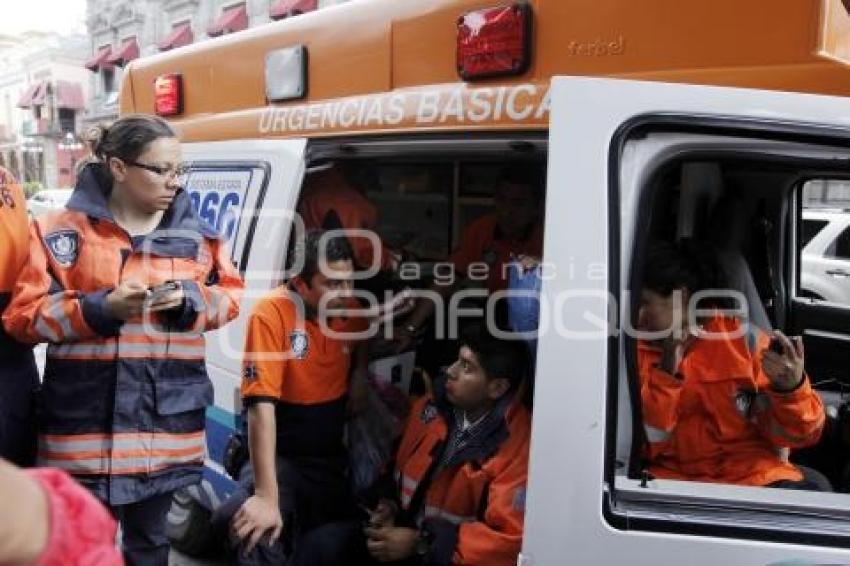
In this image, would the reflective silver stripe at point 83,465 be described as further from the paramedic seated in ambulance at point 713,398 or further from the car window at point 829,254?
the car window at point 829,254

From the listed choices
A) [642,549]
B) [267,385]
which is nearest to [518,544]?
[642,549]

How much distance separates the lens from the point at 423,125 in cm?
208

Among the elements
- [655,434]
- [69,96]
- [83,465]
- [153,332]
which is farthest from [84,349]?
[69,96]

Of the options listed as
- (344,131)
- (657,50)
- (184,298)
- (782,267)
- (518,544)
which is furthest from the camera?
(782,267)

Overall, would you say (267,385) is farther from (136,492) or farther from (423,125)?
(423,125)

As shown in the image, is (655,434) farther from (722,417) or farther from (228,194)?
(228,194)

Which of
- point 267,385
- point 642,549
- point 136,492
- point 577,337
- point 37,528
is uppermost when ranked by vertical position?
point 577,337

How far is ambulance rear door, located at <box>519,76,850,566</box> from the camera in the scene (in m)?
1.29

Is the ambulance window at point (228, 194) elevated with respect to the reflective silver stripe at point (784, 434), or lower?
elevated

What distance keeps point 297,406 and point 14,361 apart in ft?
2.49

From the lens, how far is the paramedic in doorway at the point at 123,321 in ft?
5.62

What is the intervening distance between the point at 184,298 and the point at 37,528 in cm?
110

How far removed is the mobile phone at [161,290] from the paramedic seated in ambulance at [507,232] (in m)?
1.14

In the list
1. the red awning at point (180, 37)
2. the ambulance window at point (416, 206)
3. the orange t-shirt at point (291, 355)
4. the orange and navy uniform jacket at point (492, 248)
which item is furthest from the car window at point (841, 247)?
the red awning at point (180, 37)
